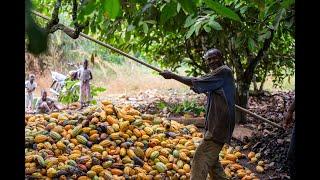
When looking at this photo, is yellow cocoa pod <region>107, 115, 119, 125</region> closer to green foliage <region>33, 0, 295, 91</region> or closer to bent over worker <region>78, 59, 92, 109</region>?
green foliage <region>33, 0, 295, 91</region>

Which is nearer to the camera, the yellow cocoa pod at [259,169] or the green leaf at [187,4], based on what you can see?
the green leaf at [187,4]

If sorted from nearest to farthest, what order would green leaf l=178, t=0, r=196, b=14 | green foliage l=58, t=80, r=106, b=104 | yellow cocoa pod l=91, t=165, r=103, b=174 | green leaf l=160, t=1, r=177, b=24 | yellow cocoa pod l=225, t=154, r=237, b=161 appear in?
1. green leaf l=178, t=0, r=196, b=14
2. green leaf l=160, t=1, r=177, b=24
3. yellow cocoa pod l=91, t=165, r=103, b=174
4. yellow cocoa pod l=225, t=154, r=237, b=161
5. green foliage l=58, t=80, r=106, b=104

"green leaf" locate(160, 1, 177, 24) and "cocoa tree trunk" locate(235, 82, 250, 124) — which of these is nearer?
"green leaf" locate(160, 1, 177, 24)

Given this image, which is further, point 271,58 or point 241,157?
point 271,58

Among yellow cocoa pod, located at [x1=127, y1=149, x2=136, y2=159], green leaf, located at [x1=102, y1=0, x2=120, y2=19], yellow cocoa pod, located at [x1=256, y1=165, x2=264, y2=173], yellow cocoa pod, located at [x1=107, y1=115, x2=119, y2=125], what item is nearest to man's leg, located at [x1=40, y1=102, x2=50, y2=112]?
yellow cocoa pod, located at [x1=107, y1=115, x2=119, y2=125]

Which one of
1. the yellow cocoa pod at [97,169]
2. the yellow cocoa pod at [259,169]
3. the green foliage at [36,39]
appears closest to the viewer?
the green foliage at [36,39]

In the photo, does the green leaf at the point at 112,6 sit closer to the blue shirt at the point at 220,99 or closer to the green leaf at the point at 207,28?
the blue shirt at the point at 220,99

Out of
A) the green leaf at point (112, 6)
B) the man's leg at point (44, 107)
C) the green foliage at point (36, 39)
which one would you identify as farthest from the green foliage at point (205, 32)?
the man's leg at point (44, 107)

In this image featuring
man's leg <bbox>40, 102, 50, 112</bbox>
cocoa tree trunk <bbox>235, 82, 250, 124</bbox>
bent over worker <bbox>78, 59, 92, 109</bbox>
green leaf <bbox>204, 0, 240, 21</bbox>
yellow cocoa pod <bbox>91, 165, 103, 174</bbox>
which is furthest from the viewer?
bent over worker <bbox>78, 59, 92, 109</bbox>

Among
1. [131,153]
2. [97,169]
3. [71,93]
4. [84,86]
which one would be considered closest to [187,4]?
[97,169]
